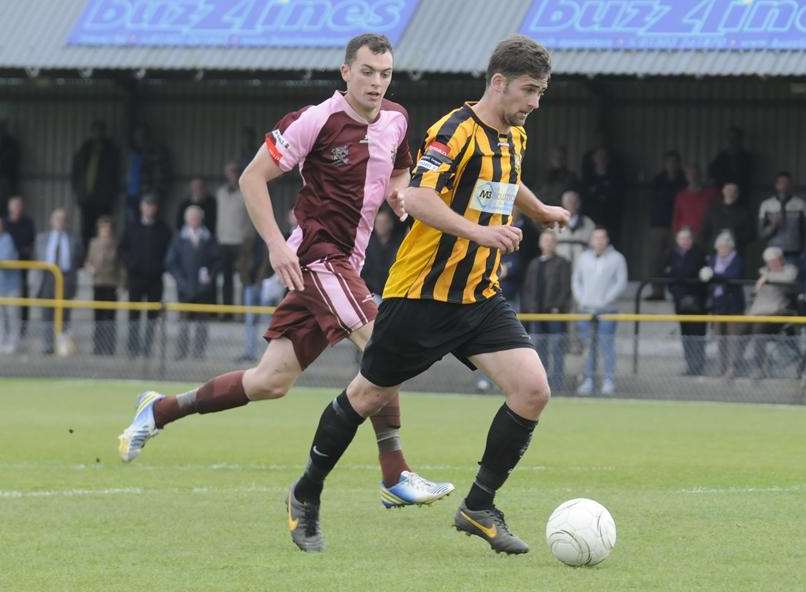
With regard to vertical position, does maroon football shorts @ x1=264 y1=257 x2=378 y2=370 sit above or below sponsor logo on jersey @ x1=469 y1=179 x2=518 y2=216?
below

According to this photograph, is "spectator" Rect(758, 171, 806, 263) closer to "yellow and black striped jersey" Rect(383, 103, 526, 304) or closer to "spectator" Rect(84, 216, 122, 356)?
"spectator" Rect(84, 216, 122, 356)

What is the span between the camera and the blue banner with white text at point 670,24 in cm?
1953

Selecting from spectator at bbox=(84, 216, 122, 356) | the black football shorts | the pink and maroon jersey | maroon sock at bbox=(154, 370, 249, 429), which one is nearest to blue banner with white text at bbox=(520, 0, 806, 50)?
spectator at bbox=(84, 216, 122, 356)

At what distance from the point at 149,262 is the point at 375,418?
45.1 feet

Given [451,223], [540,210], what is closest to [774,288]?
[540,210]

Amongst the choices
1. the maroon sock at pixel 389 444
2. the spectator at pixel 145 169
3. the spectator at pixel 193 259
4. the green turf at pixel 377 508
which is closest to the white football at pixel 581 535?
the green turf at pixel 377 508

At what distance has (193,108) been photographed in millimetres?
25594

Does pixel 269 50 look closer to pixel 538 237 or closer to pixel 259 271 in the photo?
pixel 259 271

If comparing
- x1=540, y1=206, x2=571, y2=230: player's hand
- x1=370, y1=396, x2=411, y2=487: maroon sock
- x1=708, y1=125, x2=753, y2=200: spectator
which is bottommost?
x1=370, y1=396, x2=411, y2=487: maroon sock

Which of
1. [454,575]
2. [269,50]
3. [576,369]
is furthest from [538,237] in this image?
[454,575]

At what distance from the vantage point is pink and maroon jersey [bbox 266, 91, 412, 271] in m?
8.80

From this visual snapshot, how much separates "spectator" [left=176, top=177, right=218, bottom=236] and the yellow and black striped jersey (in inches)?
610

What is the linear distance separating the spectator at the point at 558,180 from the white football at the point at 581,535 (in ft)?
46.5

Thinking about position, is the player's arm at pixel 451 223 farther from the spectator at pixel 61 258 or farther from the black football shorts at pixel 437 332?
the spectator at pixel 61 258
